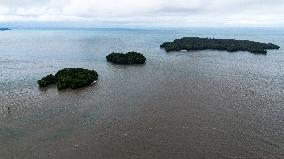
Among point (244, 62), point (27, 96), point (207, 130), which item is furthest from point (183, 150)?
point (244, 62)

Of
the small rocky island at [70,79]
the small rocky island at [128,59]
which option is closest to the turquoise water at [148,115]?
the small rocky island at [70,79]

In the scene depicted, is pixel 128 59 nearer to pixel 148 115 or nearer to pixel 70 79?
pixel 70 79

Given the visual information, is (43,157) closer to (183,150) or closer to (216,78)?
(183,150)

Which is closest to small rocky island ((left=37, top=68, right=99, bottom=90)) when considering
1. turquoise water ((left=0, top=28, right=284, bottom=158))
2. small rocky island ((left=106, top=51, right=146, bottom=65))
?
turquoise water ((left=0, top=28, right=284, bottom=158))

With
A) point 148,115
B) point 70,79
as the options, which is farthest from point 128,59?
point 148,115

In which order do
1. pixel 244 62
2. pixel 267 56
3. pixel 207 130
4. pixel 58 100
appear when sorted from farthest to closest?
pixel 267 56 < pixel 244 62 < pixel 58 100 < pixel 207 130

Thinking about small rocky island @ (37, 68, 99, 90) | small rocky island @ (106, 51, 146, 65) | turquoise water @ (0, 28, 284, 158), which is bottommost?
turquoise water @ (0, 28, 284, 158)

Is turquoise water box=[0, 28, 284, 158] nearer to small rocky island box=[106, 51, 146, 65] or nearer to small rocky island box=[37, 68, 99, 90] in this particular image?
small rocky island box=[37, 68, 99, 90]

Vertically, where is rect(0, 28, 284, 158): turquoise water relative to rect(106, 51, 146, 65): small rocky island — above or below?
below

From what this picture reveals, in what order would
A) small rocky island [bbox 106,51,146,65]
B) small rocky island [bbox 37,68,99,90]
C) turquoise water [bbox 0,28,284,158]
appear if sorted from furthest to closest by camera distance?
small rocky island [bbox 106,51,146,65] < small rocky island [bbox 37,68,99,90] < turquoise water [bbox 0,28,284,158]
